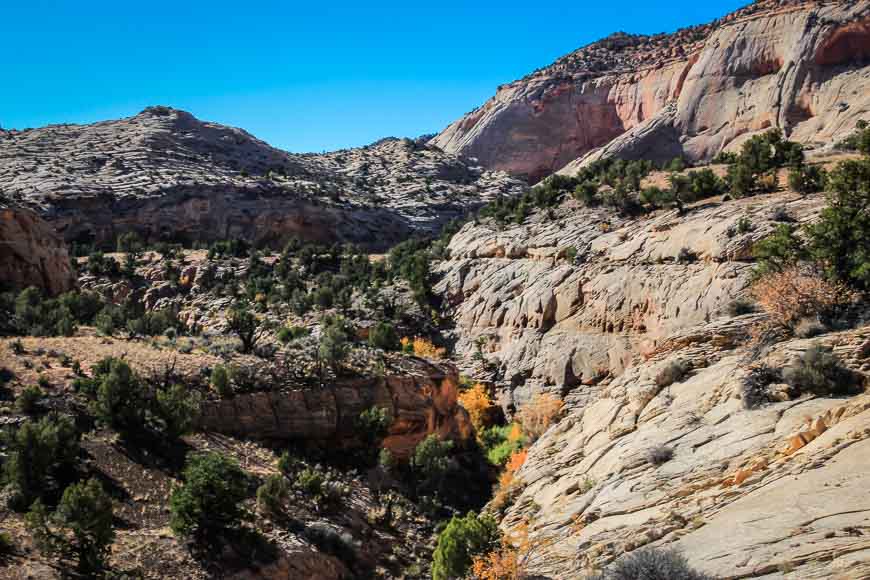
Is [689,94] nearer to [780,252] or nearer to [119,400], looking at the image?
[780,252]

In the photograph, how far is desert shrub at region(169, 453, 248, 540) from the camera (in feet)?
56.1

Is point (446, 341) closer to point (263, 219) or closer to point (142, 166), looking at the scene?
point (263, 219)

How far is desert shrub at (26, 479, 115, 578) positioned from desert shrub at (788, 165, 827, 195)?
38.3 m

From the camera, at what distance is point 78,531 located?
1466 centimetres

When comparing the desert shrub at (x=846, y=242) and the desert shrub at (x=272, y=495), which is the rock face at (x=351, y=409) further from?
the desert shrub at (x=846, y=242)

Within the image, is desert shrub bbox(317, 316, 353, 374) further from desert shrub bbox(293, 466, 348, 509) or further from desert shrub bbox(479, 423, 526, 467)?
desert shrub bbox(479, 423, 526, 467)

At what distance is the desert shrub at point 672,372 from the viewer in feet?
60.0

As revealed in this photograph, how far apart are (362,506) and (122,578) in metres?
10.3

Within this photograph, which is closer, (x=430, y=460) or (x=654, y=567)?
(x=654, y=567)

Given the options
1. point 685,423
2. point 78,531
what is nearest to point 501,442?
point 685,423

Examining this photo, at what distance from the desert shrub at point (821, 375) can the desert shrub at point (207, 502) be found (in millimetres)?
15770

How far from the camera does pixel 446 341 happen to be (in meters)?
49.6

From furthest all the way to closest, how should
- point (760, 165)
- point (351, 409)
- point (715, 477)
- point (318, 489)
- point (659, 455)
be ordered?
point (760, 165)
point (351, 409)
point (318, 489)
point (659, 455)
point (715, 477)

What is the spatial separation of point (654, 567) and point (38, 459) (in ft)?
54.8
